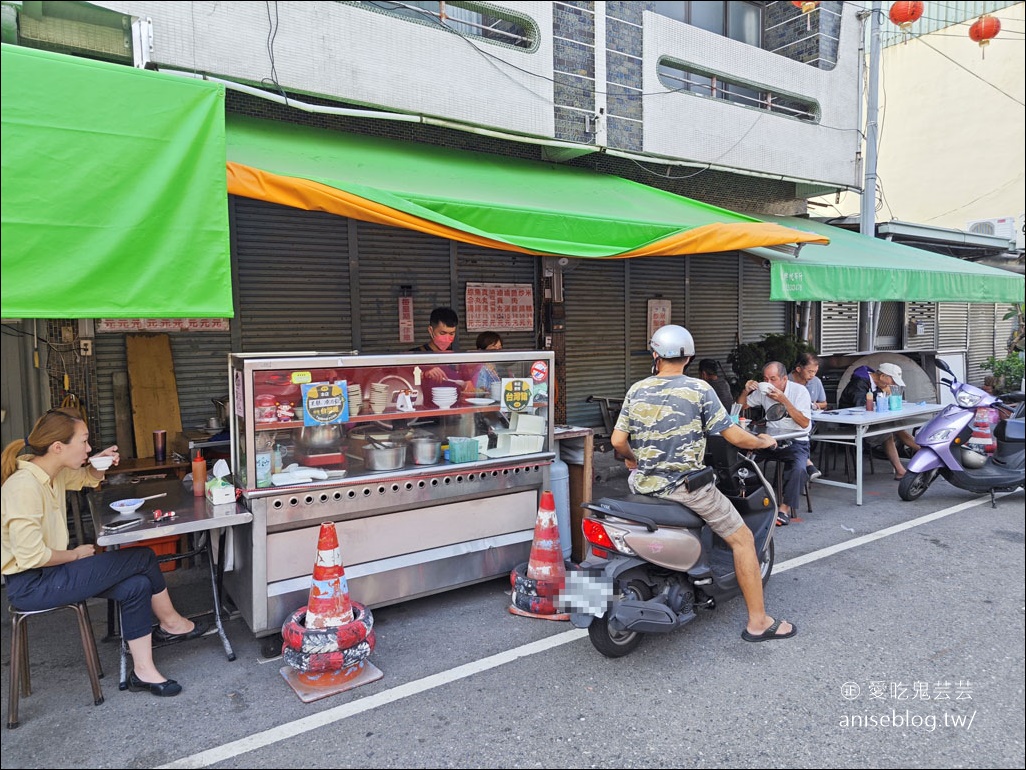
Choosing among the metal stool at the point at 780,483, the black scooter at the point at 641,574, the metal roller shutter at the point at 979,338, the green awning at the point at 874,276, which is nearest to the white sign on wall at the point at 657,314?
the green awning at the point at 874,276

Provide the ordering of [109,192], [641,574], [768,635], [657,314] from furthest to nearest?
[657,314], [768,635], [641,574], [109,192]

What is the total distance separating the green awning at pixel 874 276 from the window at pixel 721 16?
11.0ft

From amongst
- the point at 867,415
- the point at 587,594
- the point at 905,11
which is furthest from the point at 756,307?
the point at 587,594

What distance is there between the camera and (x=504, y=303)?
27.2 feet

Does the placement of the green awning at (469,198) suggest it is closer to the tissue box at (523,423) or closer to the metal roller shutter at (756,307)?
the tissue box at (523,423)

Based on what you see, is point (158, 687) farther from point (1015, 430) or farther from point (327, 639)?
point (1015, 430)

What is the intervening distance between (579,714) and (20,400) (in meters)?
5.90

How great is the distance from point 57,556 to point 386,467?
1.85 metres

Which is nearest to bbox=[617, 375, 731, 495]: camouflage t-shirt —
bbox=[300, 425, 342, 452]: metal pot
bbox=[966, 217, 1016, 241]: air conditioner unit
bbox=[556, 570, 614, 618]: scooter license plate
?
bbox=[556, 570, 614, 618]: scooter license plate

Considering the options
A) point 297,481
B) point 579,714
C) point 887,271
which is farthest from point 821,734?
point 887,271

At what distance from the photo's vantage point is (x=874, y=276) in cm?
786

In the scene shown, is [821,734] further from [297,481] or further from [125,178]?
[125,178]

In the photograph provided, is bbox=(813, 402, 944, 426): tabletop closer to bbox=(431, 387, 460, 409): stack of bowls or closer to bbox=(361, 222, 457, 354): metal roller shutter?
bbox=(361, 222, 457, 354): metal roller shutter

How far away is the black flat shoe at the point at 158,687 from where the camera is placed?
139 inches
